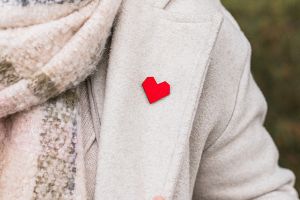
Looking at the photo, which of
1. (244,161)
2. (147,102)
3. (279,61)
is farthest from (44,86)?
(279,61)

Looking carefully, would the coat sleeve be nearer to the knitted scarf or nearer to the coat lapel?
the coat lapel

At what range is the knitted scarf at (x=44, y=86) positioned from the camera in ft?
3.88

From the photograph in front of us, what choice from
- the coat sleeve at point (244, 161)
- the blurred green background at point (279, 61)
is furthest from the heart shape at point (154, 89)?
the blurred green background at point (279, 61)

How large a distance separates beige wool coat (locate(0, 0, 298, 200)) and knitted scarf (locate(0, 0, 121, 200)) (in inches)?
0.4

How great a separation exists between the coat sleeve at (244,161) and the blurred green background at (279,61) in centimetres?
149

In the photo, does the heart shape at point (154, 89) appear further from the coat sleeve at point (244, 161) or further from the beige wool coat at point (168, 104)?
the coat sleeve at point (244, 161)

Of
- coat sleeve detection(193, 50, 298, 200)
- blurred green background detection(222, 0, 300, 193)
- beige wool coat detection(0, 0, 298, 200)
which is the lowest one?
blurred green background detection(222, 0, 300, 193)

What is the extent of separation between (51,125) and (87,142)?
8cm

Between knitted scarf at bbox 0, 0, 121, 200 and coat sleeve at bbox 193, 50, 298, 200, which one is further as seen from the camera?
coat sleeve at bbox 193, 50, 298, 200

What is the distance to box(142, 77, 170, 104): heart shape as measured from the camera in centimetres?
125

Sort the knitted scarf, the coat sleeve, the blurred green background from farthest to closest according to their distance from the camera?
the blurred green background → the coat sleeve → the knitted scarf

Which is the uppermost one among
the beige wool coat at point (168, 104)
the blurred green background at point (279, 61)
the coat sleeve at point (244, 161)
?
the beige wool coat at point (168, 104)

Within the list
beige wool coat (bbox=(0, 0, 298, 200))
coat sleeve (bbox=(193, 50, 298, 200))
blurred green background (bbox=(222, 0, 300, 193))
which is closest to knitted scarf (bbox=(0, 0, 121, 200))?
beige wool coat (bbox=(0, 0, 298, 200))

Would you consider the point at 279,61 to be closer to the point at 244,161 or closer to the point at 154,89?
the point at 244,161
